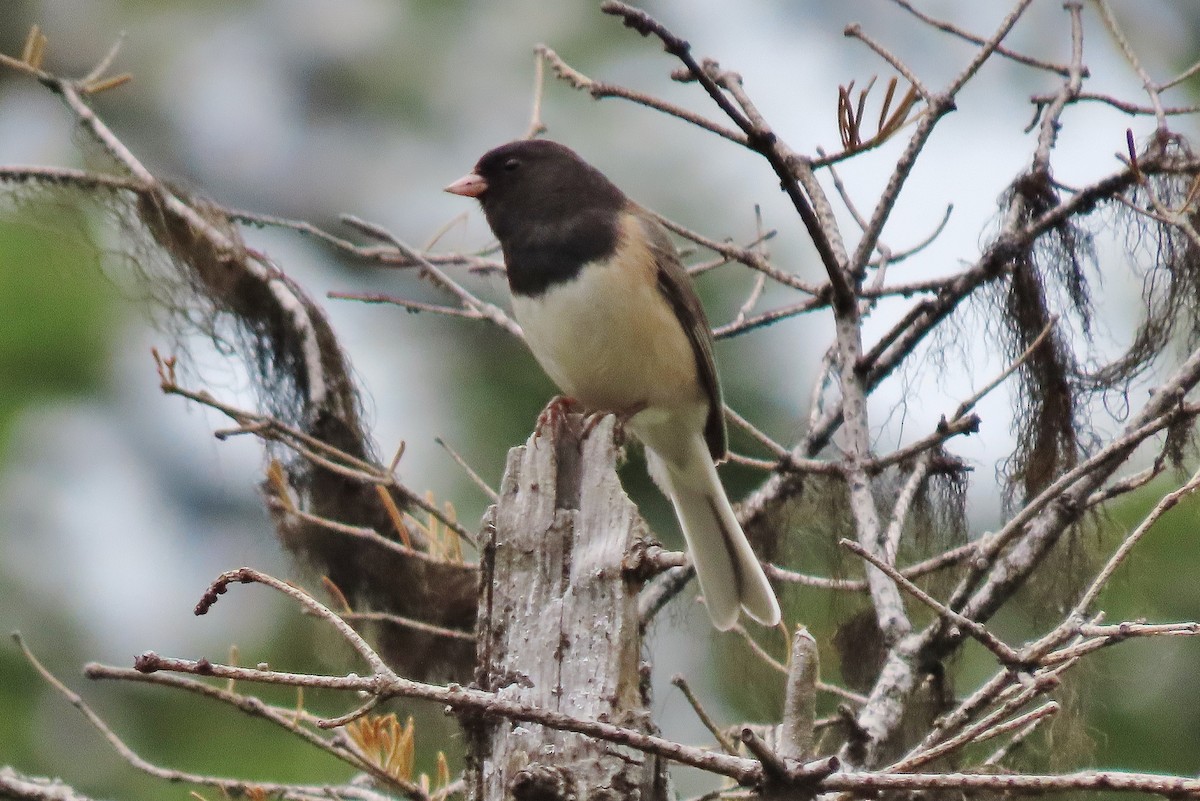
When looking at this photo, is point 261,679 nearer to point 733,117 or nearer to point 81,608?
point 733,117

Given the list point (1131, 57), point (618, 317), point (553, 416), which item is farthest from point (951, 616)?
point (618, 317)

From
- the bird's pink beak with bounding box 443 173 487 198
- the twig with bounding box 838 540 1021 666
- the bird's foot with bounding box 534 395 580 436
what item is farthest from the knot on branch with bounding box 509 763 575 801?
the bird's pink beak with bounding box 443 173 487 198

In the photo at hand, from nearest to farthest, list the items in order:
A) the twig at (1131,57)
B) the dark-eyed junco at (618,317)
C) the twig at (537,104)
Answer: the twig at (1131,57) < the dark-eyed junco at (618,317) < the twig at (537,104)

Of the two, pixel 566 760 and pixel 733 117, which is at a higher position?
pixel 733 117

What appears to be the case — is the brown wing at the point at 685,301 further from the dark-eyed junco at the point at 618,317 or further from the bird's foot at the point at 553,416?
the bird's foot at the point at 553,416

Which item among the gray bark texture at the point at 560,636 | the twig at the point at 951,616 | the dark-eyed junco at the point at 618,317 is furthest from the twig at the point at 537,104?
the twig at the point at 951,616

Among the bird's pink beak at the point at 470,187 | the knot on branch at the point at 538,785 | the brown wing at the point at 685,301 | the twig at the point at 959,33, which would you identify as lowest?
the knot on branch at the point at 538,785

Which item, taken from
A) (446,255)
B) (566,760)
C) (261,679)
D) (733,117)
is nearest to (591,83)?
(733,117)
